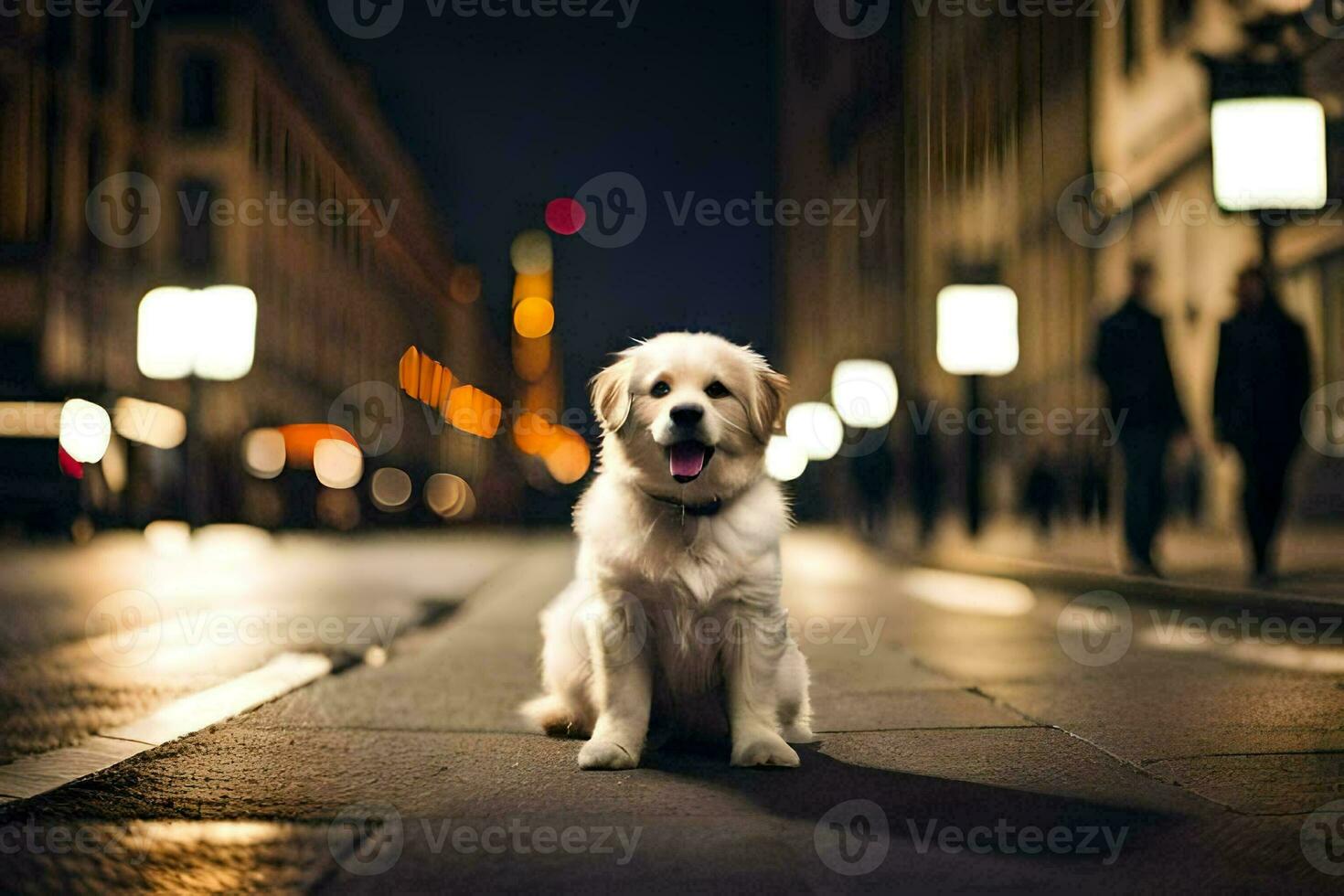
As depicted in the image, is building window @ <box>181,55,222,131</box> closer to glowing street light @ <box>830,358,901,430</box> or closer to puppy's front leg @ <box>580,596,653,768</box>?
glowing street light @ <box>830,358,901,430</box>

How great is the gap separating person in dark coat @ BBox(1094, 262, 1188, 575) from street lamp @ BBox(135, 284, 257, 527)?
808 centimetres

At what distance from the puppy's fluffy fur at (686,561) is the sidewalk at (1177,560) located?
5.18 metres

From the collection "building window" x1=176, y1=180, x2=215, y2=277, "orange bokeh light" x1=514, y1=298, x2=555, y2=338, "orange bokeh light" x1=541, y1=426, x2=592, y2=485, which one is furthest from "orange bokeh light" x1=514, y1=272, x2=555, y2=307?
"building window" x1=176, y1=180, x2=215, y2=277

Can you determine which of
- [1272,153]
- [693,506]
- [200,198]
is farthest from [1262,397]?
[200,198]

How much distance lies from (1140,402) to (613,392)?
8515 mm

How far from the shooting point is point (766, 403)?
13.8 feet

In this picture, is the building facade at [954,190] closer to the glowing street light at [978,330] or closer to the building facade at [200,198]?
the glowing street light at [978,330]

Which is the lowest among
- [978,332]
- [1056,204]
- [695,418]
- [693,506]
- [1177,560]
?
[1177,560]

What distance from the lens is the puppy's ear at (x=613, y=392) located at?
4.19 m

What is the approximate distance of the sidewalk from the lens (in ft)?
30.6

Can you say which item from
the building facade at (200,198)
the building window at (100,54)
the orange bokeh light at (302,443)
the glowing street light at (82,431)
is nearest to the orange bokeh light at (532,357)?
the building facade at (200,198)

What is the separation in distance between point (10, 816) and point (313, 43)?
209 ft

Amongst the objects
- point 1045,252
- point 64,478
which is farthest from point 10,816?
point 1045,252

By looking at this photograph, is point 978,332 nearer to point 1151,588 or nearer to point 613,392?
point 1151,588
